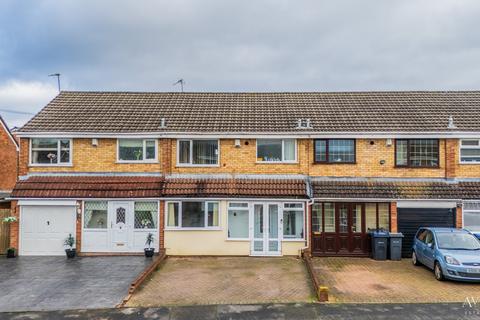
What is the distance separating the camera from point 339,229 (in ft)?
49.2

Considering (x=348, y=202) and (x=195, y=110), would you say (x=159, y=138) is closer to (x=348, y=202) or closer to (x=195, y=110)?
(x=195, y=110)

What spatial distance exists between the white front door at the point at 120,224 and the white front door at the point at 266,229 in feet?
17.0

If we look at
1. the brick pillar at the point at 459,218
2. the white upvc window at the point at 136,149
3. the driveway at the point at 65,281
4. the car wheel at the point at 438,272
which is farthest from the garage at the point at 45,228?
the brick pillar at the point at 459,218

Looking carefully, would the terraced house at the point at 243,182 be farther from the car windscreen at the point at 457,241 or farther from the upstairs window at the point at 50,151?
the car windscreen at the point at 457,241

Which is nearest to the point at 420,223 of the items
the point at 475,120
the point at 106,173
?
the point at 475,120

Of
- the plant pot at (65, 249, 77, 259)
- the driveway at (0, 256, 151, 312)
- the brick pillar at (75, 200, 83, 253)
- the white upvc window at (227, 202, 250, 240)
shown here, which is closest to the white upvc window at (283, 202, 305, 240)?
the white upvc window at (227, 202, 250, 240)

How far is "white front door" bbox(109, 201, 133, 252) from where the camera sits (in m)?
15.2

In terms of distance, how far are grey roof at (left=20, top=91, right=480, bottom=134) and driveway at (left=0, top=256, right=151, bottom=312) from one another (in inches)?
221

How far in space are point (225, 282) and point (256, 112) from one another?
344 inches

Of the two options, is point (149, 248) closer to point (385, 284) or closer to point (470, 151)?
point (385, 284)

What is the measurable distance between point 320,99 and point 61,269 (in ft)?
46.3

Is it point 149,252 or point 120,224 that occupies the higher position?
point 120,224

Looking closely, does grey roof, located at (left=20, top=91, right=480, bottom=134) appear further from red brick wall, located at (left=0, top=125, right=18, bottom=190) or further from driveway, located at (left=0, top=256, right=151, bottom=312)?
red brick wall, located at (left=0, top=125, right=18, bottom=190)

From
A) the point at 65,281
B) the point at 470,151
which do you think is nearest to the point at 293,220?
the point at 470,151
